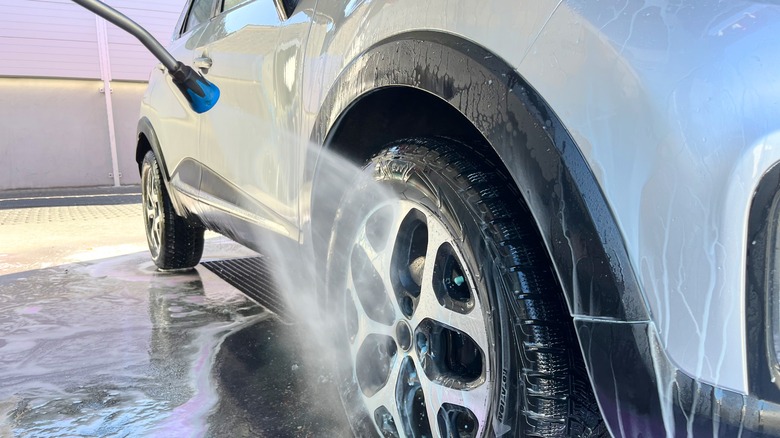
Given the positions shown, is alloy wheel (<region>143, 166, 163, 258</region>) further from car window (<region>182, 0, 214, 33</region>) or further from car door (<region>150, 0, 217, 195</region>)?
car window (<region>182, 0, 214, 33</region>)

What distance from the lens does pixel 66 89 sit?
11.8 m

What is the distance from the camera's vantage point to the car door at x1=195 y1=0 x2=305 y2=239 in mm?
1924

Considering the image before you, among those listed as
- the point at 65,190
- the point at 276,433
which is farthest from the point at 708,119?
the point at 65,190

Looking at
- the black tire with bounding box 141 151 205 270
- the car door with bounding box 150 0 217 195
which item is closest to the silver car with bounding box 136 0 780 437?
the car door with bounding box 150 0 217 195

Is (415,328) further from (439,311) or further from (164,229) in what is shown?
(164,229)

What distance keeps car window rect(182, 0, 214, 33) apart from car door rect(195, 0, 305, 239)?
367 millimetres

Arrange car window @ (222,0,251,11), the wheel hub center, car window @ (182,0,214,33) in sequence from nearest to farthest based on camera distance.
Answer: the wheel hub center
car window @ (222,0,251,11)
car window @ (182,0,214,33)

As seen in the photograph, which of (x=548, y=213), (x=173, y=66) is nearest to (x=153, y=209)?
(x=173, y=66)

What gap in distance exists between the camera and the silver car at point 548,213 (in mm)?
769

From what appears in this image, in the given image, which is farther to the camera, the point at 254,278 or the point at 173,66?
the point at 254,278

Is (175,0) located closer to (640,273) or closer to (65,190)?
(65,190)

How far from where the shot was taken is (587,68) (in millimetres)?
Result: 876

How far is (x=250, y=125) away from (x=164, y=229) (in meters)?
1.86

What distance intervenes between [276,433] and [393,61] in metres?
1.25
